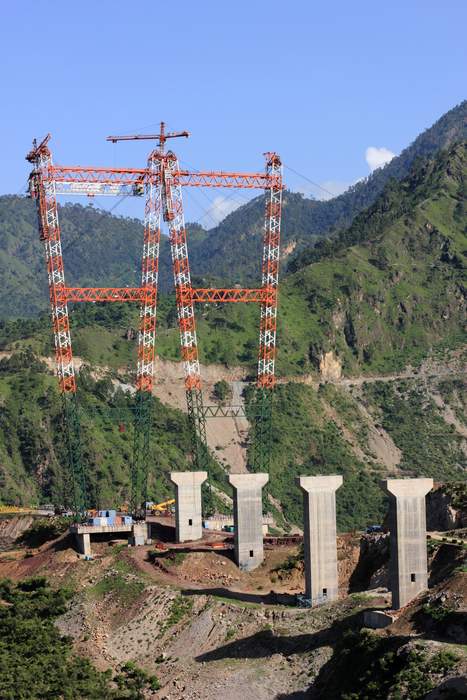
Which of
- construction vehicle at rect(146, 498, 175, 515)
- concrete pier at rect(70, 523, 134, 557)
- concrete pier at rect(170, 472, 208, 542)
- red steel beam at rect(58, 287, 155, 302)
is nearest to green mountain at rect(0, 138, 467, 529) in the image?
construction vehicle at rect(146, 498, 175, 515)

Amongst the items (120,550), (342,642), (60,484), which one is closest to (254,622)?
(342,642)

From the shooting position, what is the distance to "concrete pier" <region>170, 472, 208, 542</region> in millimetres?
100375

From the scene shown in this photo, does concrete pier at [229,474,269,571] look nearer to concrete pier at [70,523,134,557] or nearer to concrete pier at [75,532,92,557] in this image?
concrete pier at [75,532,92,557]

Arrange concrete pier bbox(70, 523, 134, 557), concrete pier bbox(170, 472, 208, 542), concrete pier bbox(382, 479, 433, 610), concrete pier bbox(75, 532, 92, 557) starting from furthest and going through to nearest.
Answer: concrete pier bbox(70, 523, 134, 557) → concrete pier bbox(75, 532, 92, 557) → concrete pier bbox(170, 472, 208, 542) → concrete pier bbox(382, 479, 433, 610)

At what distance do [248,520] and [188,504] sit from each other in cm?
880

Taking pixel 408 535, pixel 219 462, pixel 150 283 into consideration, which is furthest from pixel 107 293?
pixel 219 462

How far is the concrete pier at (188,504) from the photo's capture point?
100375 mm

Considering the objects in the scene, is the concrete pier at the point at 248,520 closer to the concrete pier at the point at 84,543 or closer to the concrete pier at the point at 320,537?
the concrete pier at the point at 320,537

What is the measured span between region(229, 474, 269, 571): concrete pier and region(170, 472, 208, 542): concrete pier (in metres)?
8.30

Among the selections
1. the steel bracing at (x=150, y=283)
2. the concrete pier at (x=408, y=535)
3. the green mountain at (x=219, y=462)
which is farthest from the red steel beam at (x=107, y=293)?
the green mountain at (x=219, y=462)

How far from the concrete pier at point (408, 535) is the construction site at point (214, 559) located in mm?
61

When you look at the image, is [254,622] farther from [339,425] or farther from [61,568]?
[339,425]

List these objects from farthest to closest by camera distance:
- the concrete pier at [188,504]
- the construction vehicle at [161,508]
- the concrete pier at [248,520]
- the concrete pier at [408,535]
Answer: the construction vehicle at [161,508], the concrete pier at [188,504], the concrete pier at [248,520], the concrete pier at [408,535]

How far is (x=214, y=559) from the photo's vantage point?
304 feet
